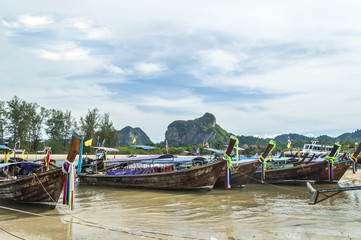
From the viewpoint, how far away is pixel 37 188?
31.4ft

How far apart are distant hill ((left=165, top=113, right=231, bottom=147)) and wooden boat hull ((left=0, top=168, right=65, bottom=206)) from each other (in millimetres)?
133431

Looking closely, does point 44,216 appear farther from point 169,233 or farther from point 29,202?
point 169,233

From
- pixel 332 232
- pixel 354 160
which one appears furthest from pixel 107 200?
pixel 354 160

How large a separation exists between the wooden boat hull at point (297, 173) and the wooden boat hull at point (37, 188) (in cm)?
1382

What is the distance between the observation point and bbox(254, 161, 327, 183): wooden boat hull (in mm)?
17645

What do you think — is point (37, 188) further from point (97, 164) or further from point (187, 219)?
point (97, 164)

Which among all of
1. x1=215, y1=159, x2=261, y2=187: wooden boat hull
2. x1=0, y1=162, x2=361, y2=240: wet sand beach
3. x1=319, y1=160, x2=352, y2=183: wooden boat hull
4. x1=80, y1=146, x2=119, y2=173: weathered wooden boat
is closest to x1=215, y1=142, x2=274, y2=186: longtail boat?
x1=215, y1=159, x2=261, y2=187: wooden boat hull

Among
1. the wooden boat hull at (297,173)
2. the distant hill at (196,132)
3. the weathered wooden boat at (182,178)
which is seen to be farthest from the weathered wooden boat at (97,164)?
the distant hill at (196,132)

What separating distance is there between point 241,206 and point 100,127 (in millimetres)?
56413

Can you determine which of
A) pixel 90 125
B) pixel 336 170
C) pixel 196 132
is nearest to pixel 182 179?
pixel 336 170

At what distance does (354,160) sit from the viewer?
17953 mm

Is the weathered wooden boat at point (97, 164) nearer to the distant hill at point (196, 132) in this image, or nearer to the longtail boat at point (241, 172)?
the longtail boat at point (241, 172)

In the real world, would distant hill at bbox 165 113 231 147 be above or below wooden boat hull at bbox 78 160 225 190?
above

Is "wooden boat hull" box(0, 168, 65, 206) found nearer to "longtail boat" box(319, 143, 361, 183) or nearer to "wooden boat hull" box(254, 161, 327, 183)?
"wooden boat hull" box(254, 161, 327, 183)
